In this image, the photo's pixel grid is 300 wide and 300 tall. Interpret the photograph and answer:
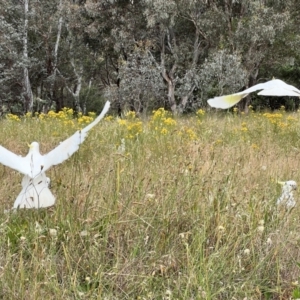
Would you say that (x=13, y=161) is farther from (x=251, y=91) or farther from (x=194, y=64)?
(x=194, y=64)

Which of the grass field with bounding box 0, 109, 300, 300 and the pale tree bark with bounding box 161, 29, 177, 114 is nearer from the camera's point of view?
the grass field with bounding box 0, 109, 300, 300

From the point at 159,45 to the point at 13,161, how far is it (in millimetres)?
12565

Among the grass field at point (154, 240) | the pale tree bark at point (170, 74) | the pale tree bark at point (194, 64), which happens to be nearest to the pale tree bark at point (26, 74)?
the pale tree bark at point (170, 74)

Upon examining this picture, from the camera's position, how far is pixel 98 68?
1811cm

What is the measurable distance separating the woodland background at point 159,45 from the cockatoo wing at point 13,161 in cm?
784

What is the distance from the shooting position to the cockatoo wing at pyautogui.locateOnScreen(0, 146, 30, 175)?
166 cm

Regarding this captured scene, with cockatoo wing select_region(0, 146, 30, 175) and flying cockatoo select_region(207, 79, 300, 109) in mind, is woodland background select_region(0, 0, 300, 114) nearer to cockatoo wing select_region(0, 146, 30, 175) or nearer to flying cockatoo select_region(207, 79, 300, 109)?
cockatoo wing select_region(0, 146, 30, 175)

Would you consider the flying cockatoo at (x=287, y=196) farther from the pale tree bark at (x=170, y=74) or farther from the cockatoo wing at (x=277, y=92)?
the pale tree bark at (x=170, y=74)

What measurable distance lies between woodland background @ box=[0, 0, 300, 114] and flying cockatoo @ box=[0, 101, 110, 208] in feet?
25.6

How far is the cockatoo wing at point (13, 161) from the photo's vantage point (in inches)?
65.5

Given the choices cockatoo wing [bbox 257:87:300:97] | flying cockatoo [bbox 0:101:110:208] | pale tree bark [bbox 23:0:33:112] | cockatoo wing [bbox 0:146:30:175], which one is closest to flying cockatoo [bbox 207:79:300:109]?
cockatoo wing [bbox 257:87:300:97]

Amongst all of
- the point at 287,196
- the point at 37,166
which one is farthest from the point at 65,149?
the point at 287,196

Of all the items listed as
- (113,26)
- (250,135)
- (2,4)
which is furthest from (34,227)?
(2,4)

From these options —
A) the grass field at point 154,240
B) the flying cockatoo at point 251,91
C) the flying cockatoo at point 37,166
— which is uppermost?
the flying cockatoo at point 251,91
